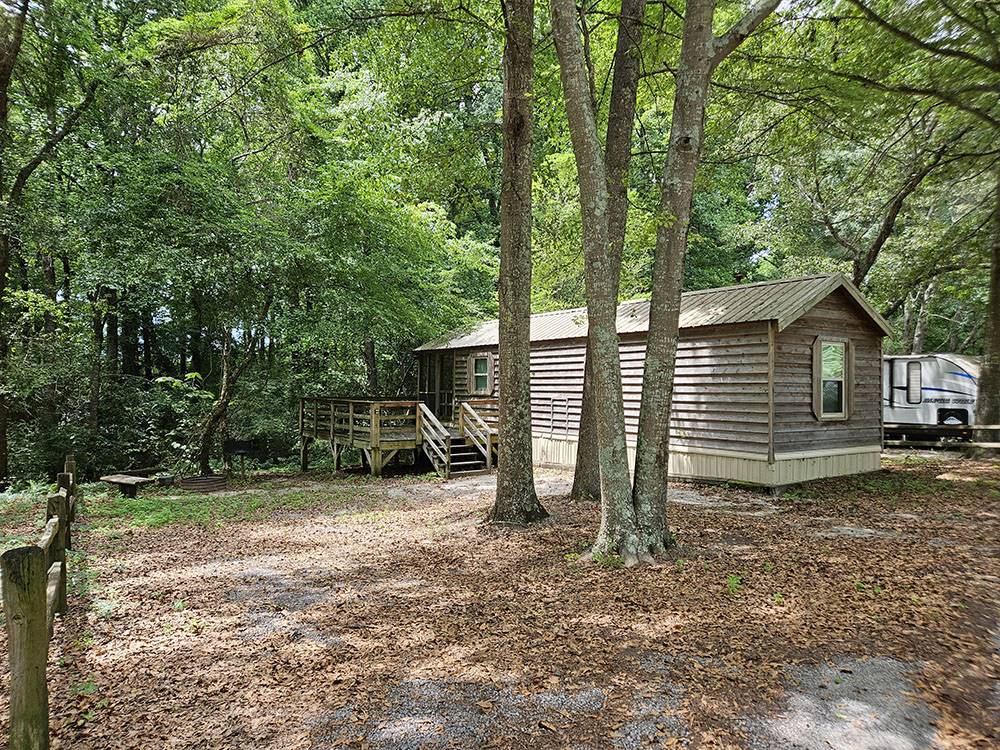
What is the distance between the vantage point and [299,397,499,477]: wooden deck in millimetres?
14055

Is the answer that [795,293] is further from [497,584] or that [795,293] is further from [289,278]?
[289,278]

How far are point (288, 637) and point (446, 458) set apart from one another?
9.18 metres

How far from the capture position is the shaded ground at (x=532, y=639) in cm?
312

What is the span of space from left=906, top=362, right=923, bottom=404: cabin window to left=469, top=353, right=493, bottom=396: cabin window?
13.6 m

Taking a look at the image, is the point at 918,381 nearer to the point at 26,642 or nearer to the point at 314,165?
the point at 314,165

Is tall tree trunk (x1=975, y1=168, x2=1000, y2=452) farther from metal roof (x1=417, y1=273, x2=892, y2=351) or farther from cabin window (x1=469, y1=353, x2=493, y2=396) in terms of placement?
cabin window (x1=469, y1=353, x2=493, y2=396)

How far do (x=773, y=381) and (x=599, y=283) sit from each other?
5.94 m

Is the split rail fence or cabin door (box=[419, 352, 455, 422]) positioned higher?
cabin door (box=[419, 352, 455, 422])

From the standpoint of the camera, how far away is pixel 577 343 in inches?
564

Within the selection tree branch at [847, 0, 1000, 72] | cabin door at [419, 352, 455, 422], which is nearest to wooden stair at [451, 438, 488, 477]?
cabin door at [419, 352, 455, 422]

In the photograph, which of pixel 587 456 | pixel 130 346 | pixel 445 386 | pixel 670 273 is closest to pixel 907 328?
pixel 445 386

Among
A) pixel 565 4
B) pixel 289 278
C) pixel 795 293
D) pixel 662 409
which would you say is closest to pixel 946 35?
pixel 795 293

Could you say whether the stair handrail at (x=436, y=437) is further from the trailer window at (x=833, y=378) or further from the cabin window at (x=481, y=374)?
the trailer window at (x=833, y=378)

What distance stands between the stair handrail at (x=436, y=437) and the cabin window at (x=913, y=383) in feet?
49.6
